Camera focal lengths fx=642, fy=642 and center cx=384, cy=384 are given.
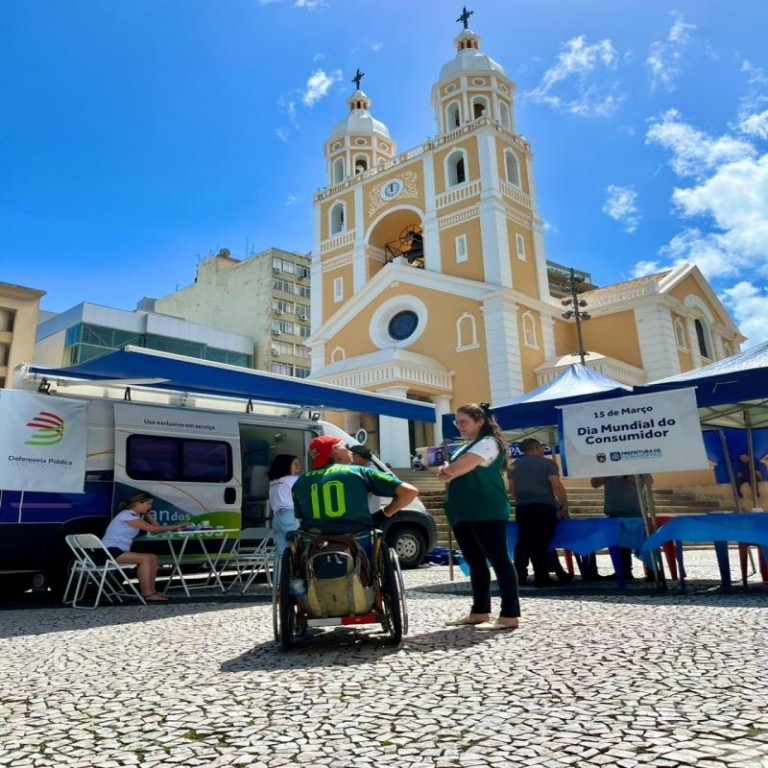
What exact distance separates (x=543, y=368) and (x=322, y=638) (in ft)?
71.4

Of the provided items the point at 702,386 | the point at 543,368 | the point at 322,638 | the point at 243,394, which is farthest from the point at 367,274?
the point at 322,638

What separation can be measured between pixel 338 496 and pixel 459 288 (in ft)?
73.7

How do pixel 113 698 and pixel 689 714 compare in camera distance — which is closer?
pixel 689 714

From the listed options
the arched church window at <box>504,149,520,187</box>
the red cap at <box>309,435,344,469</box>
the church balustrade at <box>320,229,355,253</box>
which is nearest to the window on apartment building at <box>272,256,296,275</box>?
the church balustrade at <box>320,229,355,253</box>

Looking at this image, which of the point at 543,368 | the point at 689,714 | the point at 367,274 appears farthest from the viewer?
the point at 367,274

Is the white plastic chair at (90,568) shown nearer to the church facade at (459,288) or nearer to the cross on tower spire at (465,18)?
the church facade at (459,288)

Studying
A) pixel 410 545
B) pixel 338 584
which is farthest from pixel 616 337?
pixel 338 584

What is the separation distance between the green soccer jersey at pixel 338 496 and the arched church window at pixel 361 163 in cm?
3207

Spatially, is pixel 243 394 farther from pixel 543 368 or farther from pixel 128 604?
pixel 543 368

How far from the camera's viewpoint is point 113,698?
3148mm

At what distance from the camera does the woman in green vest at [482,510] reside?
15.6ft

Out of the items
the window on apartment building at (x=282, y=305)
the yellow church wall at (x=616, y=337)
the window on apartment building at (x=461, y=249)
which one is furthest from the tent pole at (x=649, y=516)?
the window on apartment building at (x=282, y=305)

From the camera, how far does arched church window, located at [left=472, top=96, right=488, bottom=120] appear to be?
3070cm

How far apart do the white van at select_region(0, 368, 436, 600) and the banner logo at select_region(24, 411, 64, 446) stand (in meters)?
0.04
